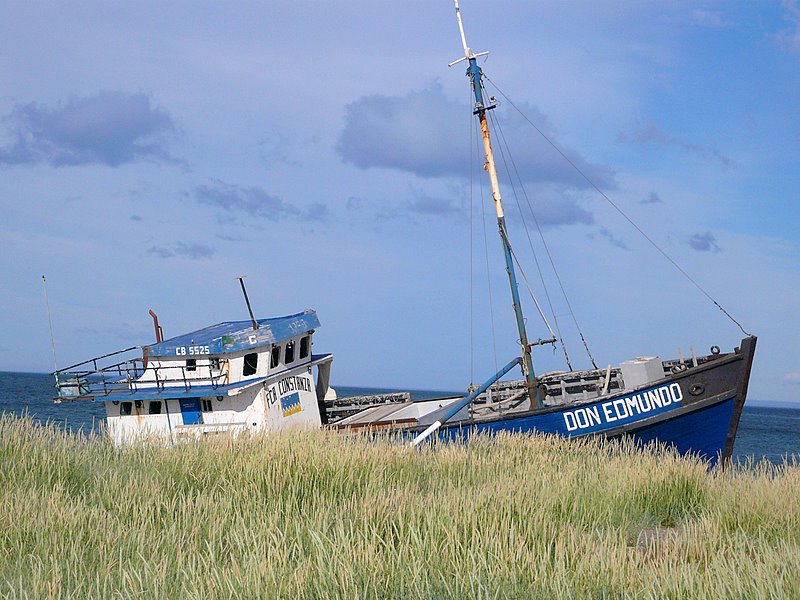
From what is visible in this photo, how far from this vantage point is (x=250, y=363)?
69.6ft

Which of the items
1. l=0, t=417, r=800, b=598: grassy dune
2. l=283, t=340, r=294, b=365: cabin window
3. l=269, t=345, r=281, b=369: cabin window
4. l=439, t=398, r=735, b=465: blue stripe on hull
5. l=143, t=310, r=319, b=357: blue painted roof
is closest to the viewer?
l=0, t=417, r=800, b=598: grassy dune

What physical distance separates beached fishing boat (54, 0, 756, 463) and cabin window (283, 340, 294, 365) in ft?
0.18

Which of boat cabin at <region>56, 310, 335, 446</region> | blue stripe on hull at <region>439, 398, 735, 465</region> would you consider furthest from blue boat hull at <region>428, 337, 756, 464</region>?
boat cabin at <region>56, 310, 335, 446</region>

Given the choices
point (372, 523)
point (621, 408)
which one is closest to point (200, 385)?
point (621, 408)

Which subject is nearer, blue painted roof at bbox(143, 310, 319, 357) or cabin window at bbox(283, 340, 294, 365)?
blue painted roof at bbox(143, 310, 319, 357)

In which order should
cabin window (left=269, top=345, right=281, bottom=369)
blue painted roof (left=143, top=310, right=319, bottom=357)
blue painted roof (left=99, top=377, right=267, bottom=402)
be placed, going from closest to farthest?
blue painted roof (left=99, top=377, right=267, bottom=402) < blue painted roof (left=143, top=310, right=319, bottom=357) < cabin window (left=269, top=345, right=281, bottom=369)

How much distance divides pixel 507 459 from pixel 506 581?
266 inches

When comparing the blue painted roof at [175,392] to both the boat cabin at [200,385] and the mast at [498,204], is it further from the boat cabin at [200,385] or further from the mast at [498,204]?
the mast at [498,204]

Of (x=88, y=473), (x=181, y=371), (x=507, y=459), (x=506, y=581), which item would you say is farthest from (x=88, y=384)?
(x=506, y=581)

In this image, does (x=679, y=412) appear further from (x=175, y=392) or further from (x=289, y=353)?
(x=175, y=392)

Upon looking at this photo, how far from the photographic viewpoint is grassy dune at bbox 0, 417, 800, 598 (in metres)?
6.27

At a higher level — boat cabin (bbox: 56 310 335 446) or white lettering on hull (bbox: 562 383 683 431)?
boat cabin (bbox: 56 310 335 446)

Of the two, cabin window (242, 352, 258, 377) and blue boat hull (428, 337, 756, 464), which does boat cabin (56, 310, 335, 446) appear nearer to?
cabin window (242, 352, 258, 377)

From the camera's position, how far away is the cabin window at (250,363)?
21125 millimetres
